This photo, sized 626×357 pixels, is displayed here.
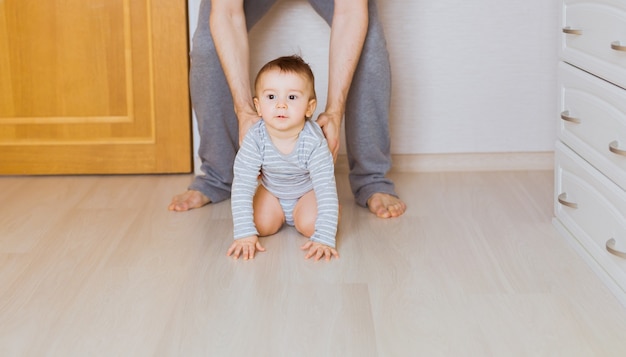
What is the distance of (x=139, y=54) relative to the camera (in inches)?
91.4

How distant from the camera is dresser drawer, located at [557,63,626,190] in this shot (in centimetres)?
156

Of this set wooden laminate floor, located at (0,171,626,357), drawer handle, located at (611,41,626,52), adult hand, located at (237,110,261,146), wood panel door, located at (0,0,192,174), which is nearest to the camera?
wooden laminate floor, located at (0,171,626,357)

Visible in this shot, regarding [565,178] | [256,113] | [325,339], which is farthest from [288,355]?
[565,178]

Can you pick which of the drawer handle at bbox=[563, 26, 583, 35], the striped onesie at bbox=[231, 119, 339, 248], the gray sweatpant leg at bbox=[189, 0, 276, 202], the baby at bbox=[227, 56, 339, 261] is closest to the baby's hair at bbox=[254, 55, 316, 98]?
the baby at bbox=[227, 56, 339, 261]

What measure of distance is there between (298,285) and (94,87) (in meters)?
0.99

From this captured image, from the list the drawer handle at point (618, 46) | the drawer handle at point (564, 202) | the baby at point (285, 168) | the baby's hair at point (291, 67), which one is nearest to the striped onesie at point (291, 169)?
the baby at point (285, 168)

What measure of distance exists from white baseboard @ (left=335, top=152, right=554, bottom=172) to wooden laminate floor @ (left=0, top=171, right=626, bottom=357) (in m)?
0.25

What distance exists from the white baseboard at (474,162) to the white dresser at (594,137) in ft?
1.72

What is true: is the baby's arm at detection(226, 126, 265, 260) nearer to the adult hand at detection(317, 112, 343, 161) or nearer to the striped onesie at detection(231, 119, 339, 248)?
the striped onesie at detection(231, 119, 339, 248)

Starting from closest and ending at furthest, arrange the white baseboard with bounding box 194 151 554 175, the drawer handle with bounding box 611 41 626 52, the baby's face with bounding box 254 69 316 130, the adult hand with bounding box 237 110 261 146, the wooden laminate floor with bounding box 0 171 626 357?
the wooden laminate floor with bounding box 0 171 626 357 → the drawer handle with bounding box 611 41 626 52 → the baby's face with bounding box 254 69 316 130 → the adult hand with bounding box 237 110 261 146 → the white baseboard with bounding box 194 151 554 175

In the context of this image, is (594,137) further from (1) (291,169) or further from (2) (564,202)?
(1) (291,169)

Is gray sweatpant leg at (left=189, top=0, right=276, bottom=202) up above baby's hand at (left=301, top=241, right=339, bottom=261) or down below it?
above

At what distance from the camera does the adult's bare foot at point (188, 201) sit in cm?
208

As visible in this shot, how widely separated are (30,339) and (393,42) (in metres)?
1.29
